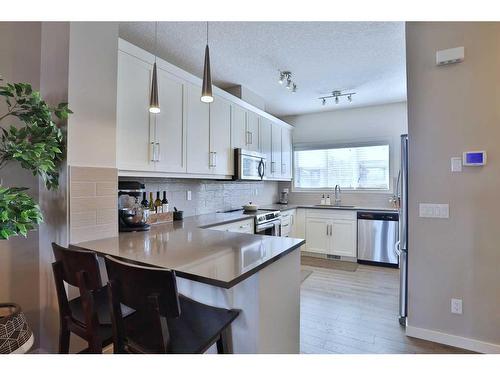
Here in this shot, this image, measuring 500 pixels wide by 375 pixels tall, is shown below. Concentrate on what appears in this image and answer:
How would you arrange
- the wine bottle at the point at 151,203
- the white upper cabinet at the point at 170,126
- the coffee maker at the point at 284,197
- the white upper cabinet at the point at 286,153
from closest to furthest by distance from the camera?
the white upper cabinet at the point at 170,126 → the wine bottle at the point at 151,203 → the white upper cabinet at the point at 286,153 → the coffee maker at the point at 284,197

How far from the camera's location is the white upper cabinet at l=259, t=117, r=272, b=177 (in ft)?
13.8

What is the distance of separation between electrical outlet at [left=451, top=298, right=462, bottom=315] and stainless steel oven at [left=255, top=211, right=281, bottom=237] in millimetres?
2037

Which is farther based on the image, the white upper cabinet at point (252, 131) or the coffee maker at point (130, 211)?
the white upper cabinet at point (252, 131)

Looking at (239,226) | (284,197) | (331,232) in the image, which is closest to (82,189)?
(239,226)

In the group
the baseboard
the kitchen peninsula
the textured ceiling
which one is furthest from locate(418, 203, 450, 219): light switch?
the textured ceiling

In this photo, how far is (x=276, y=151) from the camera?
4703 millimetres

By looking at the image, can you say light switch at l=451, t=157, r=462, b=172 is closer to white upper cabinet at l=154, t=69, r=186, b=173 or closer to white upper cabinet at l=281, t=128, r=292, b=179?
white upper cabinet at l=154, t=69, r=186, b=173

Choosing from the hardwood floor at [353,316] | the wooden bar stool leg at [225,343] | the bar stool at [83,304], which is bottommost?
the hardwood floor at [353,316]

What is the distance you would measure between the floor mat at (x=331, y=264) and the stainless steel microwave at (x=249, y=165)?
62.1 inches

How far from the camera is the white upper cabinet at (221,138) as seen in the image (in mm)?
3068

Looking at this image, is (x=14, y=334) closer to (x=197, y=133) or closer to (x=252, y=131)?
(x=197, y=133)

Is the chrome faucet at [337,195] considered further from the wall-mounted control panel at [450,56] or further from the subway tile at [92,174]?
the subway tile at [92,174]

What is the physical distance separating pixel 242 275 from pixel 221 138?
7.76ft

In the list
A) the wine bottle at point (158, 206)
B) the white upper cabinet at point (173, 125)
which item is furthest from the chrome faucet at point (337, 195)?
the wine bottle at point (158, 206)
